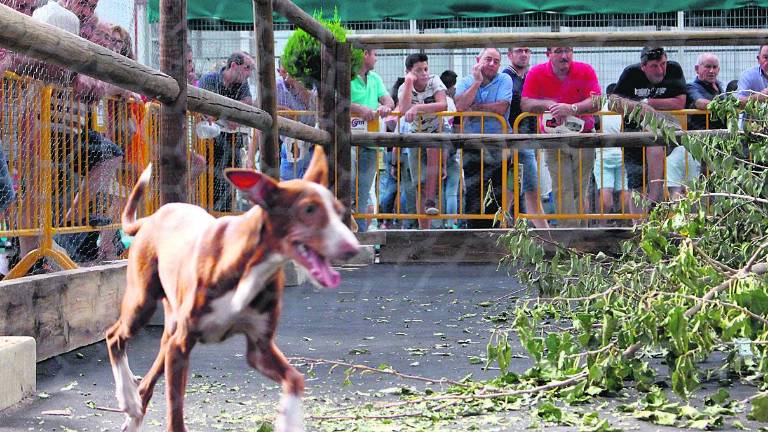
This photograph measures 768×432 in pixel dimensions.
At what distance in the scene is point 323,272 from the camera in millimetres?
1283

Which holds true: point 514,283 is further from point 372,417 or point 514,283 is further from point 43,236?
point 372,417

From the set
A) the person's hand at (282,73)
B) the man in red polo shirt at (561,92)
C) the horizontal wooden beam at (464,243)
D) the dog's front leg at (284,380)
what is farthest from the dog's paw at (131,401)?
the man in red polo shirt at (561,92)

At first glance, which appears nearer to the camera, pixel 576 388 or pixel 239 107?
pixel 576 388

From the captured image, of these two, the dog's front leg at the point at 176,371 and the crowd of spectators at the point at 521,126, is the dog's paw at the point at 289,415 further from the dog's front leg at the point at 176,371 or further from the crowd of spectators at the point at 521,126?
the crowd of spectators at the point at 521,126

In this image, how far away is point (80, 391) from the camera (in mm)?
3232

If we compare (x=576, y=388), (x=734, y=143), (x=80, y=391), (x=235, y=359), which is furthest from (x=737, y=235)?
(x=80, y=391)

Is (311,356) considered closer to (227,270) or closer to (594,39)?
(227,270)

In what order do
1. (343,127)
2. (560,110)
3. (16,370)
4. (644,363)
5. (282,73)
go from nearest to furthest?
(16,370)
(644,363)
(282,73)
(343,127)
(560,110)

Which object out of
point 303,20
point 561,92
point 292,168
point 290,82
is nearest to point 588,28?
point 561,92

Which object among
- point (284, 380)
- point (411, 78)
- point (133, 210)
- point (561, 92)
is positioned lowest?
point (284, 380)

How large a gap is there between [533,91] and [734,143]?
13.6 feet

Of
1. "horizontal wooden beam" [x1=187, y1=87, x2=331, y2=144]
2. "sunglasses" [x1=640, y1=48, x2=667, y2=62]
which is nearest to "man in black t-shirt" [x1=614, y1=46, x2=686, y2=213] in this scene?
"sunglasses" [x1=640, y1=48, x2=667, y2=62]

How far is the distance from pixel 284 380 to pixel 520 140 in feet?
21.7

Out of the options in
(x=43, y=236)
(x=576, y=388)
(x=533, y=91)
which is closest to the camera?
(x=576, y=388)
